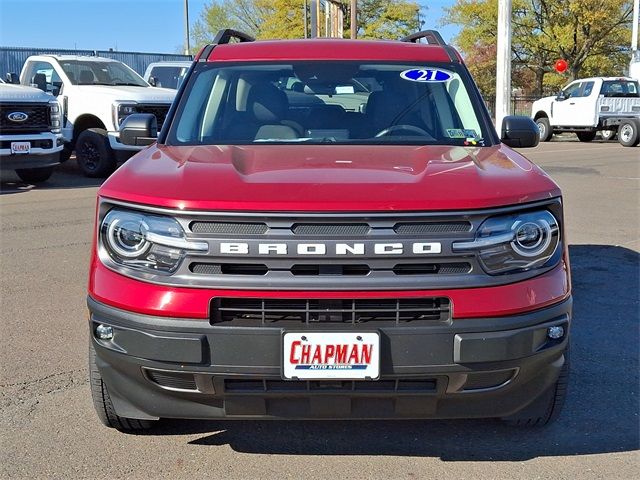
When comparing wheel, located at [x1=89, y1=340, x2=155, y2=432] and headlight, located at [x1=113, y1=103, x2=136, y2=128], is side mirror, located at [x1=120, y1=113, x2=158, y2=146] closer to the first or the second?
A: wheel, located at [x1=89, y1=340, x2=155, y2=432]

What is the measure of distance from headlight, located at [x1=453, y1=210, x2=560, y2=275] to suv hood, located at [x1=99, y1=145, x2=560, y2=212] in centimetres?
8

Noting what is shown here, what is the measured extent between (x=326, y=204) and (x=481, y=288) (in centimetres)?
63

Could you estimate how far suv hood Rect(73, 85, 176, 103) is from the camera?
40.7 ft

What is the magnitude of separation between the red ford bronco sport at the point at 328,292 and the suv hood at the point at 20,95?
8.85m

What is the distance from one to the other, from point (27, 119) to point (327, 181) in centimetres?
949

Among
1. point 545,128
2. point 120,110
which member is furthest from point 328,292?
point 545,128

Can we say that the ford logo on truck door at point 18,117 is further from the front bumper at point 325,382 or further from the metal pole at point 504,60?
the metal pole at point 504,60

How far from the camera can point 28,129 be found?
1120cm

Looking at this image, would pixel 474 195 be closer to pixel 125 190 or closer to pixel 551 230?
pixel 551 230

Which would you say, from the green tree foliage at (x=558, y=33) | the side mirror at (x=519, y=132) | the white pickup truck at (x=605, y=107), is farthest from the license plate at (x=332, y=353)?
the green tree foliage at (x=558, y=33)

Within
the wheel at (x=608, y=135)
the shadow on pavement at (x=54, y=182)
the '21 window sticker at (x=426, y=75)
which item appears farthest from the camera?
the wheel at (x=608, y=135)

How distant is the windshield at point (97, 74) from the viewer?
44.2 feet

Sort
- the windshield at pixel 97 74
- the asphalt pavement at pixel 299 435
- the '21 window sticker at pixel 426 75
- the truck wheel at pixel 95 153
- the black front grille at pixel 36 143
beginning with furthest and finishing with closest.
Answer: the windshield at pixel 97 74 → the truck wheel at pixel 95 153 → the black front grille at pixel 36 143 → the '21 window sticker at pixel 426 75 → the asphalt pavement at pixel 299 435

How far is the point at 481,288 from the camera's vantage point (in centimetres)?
272
